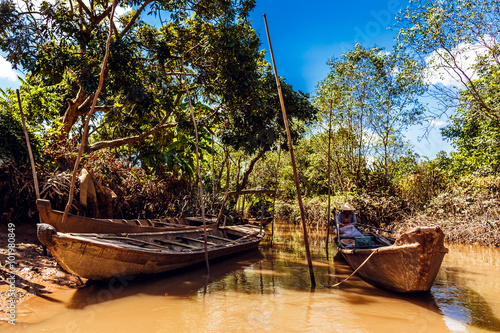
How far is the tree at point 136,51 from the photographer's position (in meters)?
6.39

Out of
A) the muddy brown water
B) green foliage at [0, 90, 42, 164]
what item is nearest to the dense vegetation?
green foliage at [0, 90, 42, 164]

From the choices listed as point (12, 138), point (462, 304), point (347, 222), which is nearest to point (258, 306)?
point (462, 304)

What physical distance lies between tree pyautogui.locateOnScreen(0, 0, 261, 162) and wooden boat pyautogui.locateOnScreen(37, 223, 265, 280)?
3432 millimetres

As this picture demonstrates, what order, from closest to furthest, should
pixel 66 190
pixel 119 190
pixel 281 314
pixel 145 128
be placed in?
pixel 281 314
pixel 66 190
pixel 119 190
pixel 145 128

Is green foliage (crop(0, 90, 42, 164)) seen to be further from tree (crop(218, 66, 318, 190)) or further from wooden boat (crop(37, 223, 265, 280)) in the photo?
tree (crop(218, 66, 318, 190))

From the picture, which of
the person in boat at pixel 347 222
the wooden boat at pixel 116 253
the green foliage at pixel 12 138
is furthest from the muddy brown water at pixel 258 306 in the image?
the green foliage at pixel 12 138

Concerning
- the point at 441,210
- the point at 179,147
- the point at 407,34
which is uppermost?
the point at 407,34

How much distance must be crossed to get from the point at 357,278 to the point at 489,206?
290 inches

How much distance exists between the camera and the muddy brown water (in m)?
3.72

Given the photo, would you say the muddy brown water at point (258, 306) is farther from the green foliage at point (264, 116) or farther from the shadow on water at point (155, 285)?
the green foliage at point (264, 116)

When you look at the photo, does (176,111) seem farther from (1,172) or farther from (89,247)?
(89,247)

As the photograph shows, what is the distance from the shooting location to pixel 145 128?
1273cm

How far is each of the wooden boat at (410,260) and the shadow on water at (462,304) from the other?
47 centimetres

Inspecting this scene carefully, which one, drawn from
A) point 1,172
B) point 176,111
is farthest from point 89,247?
point 176,111
